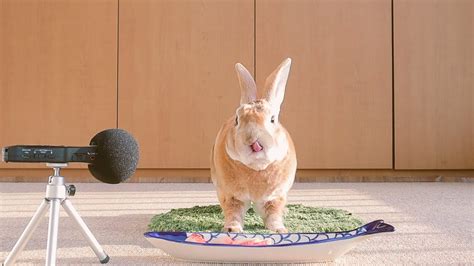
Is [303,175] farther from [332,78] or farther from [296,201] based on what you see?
[296,201]

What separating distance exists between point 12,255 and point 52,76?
228cm

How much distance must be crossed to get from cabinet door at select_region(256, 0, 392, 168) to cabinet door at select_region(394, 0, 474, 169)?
0.08m

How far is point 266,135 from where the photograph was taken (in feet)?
3.60

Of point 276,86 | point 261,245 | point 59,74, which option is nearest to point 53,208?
point 261,245

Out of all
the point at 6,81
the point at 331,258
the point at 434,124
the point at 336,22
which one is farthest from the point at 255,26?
the point at 331,258

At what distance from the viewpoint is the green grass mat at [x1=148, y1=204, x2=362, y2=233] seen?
4.15 ft

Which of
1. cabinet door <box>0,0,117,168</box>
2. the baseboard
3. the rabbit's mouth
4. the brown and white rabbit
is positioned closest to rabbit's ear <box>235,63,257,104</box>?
the brown and white rabbit

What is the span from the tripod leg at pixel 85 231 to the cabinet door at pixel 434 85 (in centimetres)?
230

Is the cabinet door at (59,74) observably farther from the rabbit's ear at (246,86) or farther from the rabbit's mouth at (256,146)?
the rabbit's mouth at (256,146)

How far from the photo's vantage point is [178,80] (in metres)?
3.05

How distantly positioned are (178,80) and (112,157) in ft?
7.15

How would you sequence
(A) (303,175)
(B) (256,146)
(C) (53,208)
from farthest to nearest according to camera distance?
(A) (303,175)
(B) (256,146)
(C) (53,208)

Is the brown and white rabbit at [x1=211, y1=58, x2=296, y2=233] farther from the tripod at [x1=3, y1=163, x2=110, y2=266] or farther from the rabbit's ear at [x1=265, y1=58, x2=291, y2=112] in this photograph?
the tripod at [x1=3, y1=163, x2=110, y2=266]

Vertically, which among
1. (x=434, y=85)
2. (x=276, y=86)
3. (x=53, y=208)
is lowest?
(x=53, y=208)
